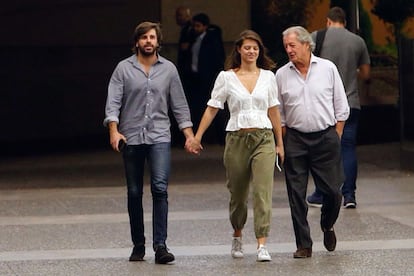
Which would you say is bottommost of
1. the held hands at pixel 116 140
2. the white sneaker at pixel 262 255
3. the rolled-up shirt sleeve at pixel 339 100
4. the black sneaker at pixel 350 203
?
the black sneaker at pixel 350 203

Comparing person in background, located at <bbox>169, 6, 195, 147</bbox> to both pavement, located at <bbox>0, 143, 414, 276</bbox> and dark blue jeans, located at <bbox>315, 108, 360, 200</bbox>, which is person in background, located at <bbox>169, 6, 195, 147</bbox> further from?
dark blue jeans, located at <bbox>315, 108, 360, 200</bbox>

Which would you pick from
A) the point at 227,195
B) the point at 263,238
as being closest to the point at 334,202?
the point at 263,238

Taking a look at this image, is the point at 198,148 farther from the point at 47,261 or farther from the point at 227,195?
the point at 227,195

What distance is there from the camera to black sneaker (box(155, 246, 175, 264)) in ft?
30.0

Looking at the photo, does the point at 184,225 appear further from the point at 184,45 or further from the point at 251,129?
the point at 184,45

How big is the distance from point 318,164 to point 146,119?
1.37 metres

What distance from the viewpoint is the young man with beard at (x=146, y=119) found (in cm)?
923

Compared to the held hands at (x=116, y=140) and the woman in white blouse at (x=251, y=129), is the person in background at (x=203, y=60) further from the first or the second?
the held hands at (x=116, y=140)

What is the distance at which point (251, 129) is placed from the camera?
30.1ft

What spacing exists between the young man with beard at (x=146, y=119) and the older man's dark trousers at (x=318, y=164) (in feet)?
2.64

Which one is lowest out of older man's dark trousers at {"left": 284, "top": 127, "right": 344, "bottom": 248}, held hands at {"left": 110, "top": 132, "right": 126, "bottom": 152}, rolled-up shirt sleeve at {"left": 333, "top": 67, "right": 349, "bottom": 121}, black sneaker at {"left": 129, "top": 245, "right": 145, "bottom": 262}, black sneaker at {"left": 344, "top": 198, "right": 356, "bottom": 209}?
black sneaker at {"left": 344, "top": 198, "right": 356, "bottom": 209}

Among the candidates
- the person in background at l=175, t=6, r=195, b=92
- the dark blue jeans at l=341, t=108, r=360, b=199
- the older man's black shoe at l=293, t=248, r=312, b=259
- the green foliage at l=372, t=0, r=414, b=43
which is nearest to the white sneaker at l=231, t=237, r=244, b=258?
the older man's black shoe at l=293, t=248, r=312, b=259

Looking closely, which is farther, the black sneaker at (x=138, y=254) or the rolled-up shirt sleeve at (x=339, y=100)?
the rolled-up shirt sleeve at (x=339, y=100)

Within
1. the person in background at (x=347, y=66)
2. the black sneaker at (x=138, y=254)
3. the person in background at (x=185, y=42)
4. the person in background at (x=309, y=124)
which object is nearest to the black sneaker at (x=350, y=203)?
the person in background at (x=347, y=66)
